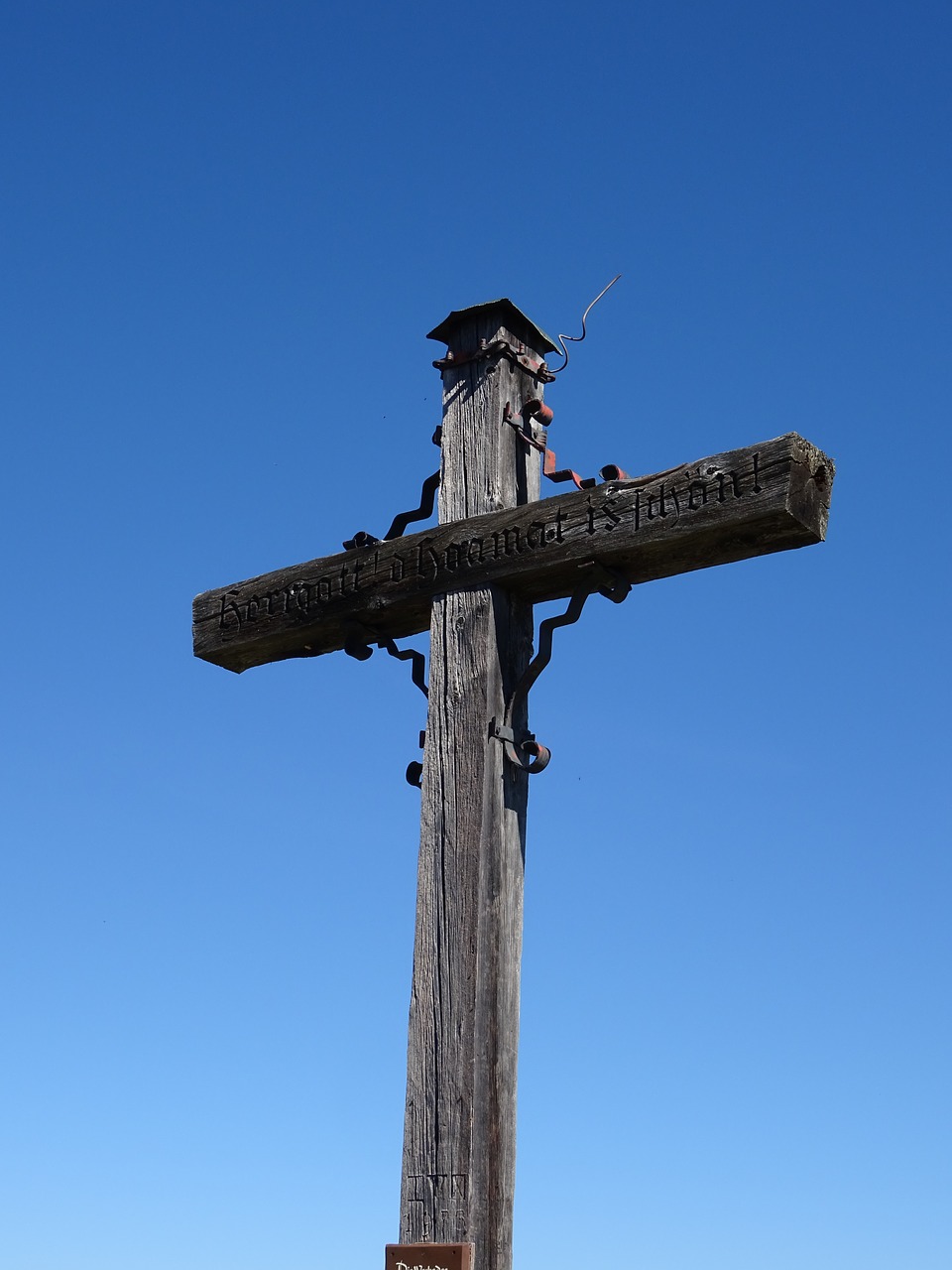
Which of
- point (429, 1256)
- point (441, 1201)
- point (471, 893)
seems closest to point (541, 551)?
point (471, 893)

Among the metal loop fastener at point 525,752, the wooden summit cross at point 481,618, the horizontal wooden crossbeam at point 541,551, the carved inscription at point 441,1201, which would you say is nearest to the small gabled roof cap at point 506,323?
the wooden summit cross at point 481,618

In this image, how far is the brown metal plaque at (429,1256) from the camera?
12.8 feet

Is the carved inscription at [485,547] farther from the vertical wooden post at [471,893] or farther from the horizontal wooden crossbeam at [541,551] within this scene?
the vertical wooden post at [471,893]

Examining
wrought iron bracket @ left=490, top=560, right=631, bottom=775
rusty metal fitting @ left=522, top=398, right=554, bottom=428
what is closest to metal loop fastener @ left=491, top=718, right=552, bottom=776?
wrought iron bracket @ left=490, top=560, right=631, bottom=775

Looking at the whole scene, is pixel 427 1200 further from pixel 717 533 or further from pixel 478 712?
pixel 717 533

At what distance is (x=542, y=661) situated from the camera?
4465 mm

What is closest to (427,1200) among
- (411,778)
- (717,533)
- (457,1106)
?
(457,1106)

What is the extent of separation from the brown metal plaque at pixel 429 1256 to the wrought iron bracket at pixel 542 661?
119cm

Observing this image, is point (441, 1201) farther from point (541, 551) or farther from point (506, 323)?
point (506, 323)

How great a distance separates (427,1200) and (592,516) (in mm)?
1743

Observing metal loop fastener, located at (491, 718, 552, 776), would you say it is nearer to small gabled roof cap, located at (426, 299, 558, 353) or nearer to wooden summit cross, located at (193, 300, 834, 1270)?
wooden summit cross, located at (193, 300, 834, 1270)

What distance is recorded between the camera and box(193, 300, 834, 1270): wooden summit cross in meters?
4.04

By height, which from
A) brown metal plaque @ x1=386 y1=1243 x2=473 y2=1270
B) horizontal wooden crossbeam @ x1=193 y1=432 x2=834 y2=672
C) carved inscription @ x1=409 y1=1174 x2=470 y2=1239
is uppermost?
Answer: horizontal wooden crossbeam @ x1=193 y1=432 x2=834 y2=672

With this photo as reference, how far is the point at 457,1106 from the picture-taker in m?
4.03
